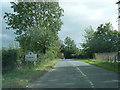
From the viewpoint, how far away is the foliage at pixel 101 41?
8569 centimetres

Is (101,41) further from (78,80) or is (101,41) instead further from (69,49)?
(78,80)

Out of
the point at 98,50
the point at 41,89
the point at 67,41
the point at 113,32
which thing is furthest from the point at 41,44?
the point at 67,41

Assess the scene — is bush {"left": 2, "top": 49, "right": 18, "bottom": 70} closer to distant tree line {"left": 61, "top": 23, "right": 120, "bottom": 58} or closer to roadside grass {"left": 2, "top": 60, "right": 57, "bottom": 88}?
roadside grass {"left": 2, "top": 60, "right": 57, "bottom": 88}

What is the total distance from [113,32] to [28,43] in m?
62.0

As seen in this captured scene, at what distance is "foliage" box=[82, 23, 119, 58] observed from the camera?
85.7 m

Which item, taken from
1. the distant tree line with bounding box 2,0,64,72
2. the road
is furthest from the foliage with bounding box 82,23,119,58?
the road

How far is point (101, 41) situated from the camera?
87.8 m

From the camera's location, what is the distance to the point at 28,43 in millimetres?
33938

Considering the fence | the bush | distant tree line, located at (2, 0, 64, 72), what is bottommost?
the fence

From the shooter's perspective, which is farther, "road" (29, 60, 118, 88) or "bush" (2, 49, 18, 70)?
"bush" (2, 49, 18, 70)

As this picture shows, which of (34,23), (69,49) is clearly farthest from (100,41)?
(34,23)

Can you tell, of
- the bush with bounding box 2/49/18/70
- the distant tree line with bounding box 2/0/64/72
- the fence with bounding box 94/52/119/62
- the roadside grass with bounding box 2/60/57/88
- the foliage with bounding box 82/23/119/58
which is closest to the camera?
the roadside grass with bounding box 2/60/57/88

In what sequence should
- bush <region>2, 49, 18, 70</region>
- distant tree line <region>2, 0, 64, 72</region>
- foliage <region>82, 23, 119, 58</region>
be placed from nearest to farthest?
bush <region>2, 49, 18, 70</region>
distant tree line <region>2, 0, 64, 72</region>
foliage <region>82, 23, 119, 58</region>

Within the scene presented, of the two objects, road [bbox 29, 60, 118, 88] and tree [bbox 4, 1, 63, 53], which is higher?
tree [bbox 4, 1, 63, 53]
